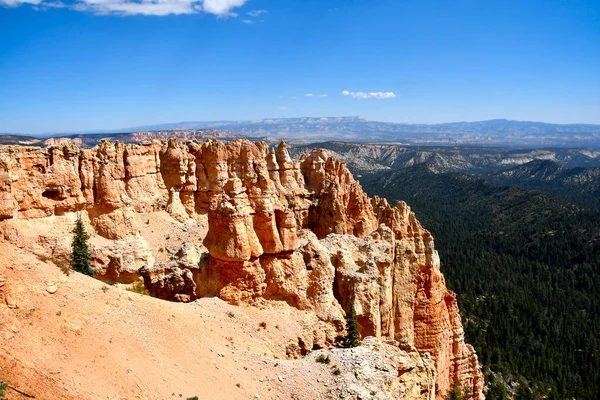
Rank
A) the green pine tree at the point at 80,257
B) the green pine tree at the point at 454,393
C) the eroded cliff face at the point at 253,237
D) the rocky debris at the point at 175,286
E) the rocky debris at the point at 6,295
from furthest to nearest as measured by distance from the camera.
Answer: the green pine tree at the point at 454,393
the green pine tree at the point at 80,257
the rocky debris at the point at 175,286
the eroded cliff face at the point at 253,237
the rocky debris at the point at 6,295

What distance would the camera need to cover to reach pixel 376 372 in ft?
58.8

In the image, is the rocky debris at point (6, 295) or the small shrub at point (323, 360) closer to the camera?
the rocky debris at point (6, 295)

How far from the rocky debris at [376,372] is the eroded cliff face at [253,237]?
0.61 meters

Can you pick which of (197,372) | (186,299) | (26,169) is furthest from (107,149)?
(197,372)

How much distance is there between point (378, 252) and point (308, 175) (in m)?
23.9

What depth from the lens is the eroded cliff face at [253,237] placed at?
22.1m

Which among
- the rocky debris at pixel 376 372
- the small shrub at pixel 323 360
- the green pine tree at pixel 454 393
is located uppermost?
the small shrub at pixel 323 360

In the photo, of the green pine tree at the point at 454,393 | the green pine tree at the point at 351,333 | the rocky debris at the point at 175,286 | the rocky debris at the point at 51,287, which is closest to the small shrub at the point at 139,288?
the rocky debris at the point at 175,286

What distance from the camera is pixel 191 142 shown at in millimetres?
46781

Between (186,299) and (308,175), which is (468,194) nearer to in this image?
(308,175)

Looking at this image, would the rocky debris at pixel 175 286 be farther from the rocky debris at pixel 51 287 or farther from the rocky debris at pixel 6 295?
the rocky debris at pixel 6 295

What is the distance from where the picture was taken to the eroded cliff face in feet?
72.5

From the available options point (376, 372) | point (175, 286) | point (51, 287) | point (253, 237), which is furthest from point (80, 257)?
point (376, 372)

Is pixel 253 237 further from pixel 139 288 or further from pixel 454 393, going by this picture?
pixel 454 393
